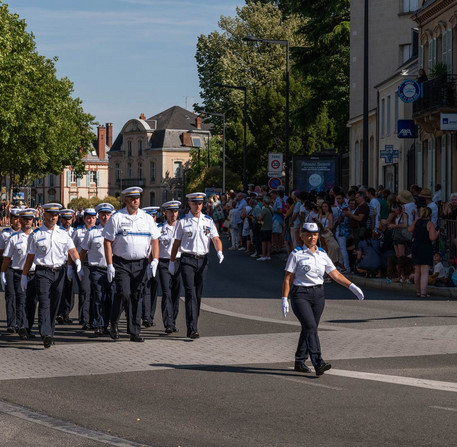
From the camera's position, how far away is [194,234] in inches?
555

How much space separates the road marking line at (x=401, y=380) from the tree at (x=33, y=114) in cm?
4240

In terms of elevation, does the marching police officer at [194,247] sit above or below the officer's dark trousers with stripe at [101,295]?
above

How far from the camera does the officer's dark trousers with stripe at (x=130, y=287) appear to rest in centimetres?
1356

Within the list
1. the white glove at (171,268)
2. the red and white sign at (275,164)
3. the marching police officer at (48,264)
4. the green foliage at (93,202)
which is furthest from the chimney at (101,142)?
the marching police officer at (48,264)

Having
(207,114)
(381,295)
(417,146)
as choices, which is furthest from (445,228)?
(207,114)

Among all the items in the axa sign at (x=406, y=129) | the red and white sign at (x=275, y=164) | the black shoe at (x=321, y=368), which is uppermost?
the axa sign at (x=406, y=129)

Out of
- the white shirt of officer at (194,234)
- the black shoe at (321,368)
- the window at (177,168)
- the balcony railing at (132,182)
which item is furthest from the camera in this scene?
the balcony railing at (132,182)

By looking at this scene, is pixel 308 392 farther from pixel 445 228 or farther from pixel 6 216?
pixel 6 216

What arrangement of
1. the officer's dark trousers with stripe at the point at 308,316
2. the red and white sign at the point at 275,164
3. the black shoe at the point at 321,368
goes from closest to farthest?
the black shoe at the point at 321,368 → the officer's dark trousers with stripe at the point at 308,316 → the red and white sign at the point at 275,164

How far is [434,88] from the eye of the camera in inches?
1366

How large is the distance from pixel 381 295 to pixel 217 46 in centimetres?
5289

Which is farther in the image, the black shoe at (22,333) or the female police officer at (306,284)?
the black shoe at (22,333)

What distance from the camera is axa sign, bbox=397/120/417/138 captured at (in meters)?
34.3

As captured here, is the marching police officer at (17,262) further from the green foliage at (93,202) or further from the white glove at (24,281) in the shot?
the green foliage at (93,202)
